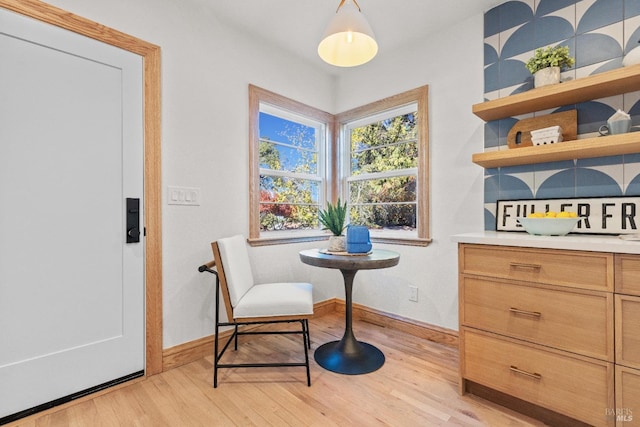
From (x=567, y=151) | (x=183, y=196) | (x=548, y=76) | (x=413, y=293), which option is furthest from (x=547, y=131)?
(x=183, y=196)

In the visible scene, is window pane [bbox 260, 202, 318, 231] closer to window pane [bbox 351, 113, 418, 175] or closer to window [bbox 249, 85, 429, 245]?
window [bbox 249, 85, 429, 245]

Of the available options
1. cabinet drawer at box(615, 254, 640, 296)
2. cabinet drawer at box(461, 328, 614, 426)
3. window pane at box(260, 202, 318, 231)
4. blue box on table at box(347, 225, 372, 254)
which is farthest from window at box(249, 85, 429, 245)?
cabinet drawer at box(615, 254, 640, 296)

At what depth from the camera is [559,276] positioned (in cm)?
141

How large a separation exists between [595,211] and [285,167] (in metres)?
2.33

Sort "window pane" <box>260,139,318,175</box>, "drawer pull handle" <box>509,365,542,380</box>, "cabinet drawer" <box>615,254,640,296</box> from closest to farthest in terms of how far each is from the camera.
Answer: "cabinet drawer" <box>615,254,640,296</box>, "drawer pull handle" <box>509,365,542,380</box>, "window pane" <box>260,139,318,175</box>

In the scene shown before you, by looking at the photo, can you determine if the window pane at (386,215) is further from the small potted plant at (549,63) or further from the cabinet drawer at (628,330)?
the cabinet drawer at (628,330)

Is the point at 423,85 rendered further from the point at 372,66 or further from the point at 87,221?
the point at 87,221

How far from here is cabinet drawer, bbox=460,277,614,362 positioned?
1306 millimetres

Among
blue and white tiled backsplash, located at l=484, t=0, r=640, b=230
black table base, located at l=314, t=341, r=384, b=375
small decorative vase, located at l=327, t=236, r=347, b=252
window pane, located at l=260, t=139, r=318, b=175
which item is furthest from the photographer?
window pane, located at l=260, t=139, r=318, b=175

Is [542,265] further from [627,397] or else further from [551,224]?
[627,397]

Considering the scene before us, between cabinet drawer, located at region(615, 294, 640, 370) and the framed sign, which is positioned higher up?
the framed sign

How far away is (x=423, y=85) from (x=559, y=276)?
6.01 feet

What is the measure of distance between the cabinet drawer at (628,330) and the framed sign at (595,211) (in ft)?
2.09
